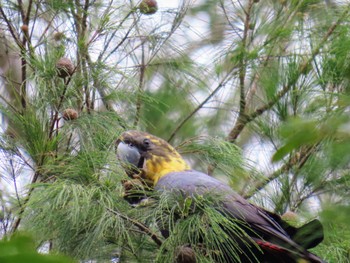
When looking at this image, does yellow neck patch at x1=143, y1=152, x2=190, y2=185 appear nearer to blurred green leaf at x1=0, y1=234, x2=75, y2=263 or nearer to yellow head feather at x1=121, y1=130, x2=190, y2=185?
yellow head feather at x1=121, y1=130, x2=190, y2=185

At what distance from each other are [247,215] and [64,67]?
64 cm

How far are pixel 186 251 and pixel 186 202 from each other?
0.13 m

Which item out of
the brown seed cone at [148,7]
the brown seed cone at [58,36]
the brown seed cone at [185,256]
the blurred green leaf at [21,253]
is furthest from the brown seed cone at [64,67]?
the blurred green leaf at [21,253]

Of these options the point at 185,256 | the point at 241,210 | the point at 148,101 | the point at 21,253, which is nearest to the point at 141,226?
the point at 185,256

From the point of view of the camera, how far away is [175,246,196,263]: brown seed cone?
155 centimetres

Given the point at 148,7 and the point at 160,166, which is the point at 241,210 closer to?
the point at 160,166

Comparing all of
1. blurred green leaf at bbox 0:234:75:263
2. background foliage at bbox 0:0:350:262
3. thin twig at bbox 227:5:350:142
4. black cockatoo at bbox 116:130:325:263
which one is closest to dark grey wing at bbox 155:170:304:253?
black cockatoo at bbox 116:130:325:263

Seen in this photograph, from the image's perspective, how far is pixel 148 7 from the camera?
8.06ft

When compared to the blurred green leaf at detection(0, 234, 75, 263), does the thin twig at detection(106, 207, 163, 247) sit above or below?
below

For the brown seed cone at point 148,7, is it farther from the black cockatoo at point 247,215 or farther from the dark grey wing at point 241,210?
the dark grey wing at point 241,210

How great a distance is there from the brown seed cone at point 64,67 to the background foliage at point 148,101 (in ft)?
0.09

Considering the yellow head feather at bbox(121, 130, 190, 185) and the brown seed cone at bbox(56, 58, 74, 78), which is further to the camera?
the yellow head feather at bbox(121, 130, 190, 185)

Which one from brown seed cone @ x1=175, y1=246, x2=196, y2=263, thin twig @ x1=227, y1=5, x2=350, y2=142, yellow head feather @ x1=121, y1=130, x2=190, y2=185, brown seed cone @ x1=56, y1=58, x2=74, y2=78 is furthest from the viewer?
thin twig @ x1=227, y1=5, x2=350, y2=142

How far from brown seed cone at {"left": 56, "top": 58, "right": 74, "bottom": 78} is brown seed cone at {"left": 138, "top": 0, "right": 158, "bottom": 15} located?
0.47m
